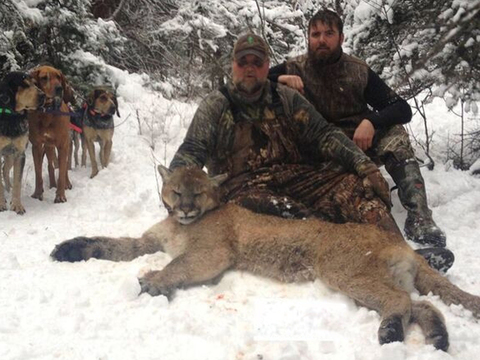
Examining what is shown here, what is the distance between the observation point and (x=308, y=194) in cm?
476

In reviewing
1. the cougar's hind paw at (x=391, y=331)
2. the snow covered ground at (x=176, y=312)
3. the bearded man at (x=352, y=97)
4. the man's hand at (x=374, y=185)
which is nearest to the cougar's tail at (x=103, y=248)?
the snow covered ground at (x=176, y=312)

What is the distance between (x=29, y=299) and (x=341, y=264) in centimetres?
224

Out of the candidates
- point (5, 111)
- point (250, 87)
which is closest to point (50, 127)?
point (5, 111)

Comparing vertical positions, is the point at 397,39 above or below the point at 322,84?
above

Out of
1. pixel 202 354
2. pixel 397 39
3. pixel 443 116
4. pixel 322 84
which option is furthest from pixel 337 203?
pixel 443 116

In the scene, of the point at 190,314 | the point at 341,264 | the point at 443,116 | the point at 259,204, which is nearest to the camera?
the point at 190,314

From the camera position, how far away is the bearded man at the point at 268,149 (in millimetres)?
4598

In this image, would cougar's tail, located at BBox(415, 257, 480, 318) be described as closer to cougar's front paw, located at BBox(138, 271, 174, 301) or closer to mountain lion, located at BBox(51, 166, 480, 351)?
mountain lion, located at BBox(51, 166, 480, 351)

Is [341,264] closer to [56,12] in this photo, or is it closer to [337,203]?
[337,203]

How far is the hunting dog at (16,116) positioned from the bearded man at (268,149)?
2.36m

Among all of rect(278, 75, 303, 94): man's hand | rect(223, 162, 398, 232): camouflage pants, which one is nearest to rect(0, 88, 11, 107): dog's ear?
rect(223, 162, 398, 232): camouflage pants

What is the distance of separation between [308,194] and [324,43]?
6.21 feet

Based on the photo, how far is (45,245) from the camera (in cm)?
461

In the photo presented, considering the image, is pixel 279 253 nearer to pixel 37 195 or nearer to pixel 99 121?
pixel 37 195
